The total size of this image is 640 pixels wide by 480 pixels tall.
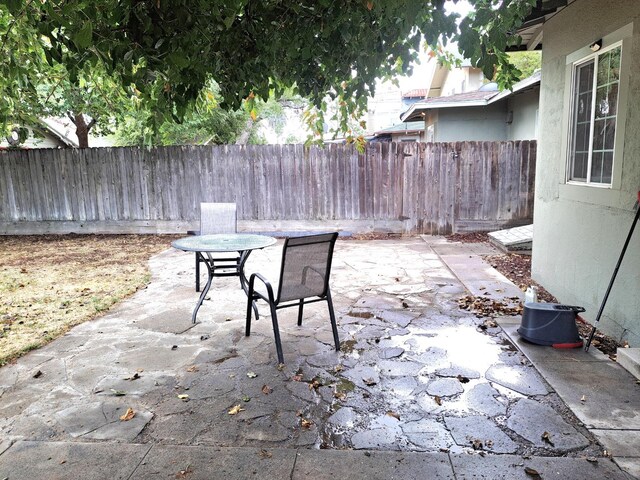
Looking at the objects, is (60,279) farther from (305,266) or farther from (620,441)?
(620,441)

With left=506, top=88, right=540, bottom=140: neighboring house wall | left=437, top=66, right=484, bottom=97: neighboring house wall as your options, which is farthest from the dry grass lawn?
left=437, top=66, right=484, bottom=97: neighboring house wall

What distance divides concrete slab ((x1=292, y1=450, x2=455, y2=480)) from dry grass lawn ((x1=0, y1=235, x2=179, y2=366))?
2830 mm

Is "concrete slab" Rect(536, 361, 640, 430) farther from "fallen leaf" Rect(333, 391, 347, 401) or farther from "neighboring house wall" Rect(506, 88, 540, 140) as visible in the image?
"neighboring house wall" Rect(506, 88, 540, 140)

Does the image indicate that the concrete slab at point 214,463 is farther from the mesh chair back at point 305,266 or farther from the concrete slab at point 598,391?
the concrete slab at point 598,391

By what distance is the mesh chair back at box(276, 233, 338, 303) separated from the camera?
3643 millimetres

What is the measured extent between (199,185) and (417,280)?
5792 mm

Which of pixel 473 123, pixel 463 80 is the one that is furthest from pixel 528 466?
pixel 463 80

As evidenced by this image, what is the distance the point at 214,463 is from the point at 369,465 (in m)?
0.79

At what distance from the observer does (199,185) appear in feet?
33.3

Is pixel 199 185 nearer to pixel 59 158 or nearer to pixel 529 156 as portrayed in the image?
pixel 59 158

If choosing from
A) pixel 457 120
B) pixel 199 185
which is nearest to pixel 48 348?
pixel 199 185

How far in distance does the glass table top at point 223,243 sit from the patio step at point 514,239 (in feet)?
15.4

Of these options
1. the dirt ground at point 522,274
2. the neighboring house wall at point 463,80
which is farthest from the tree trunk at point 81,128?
the neighboring house wall at point 463,80

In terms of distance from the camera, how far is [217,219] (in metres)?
5.89
